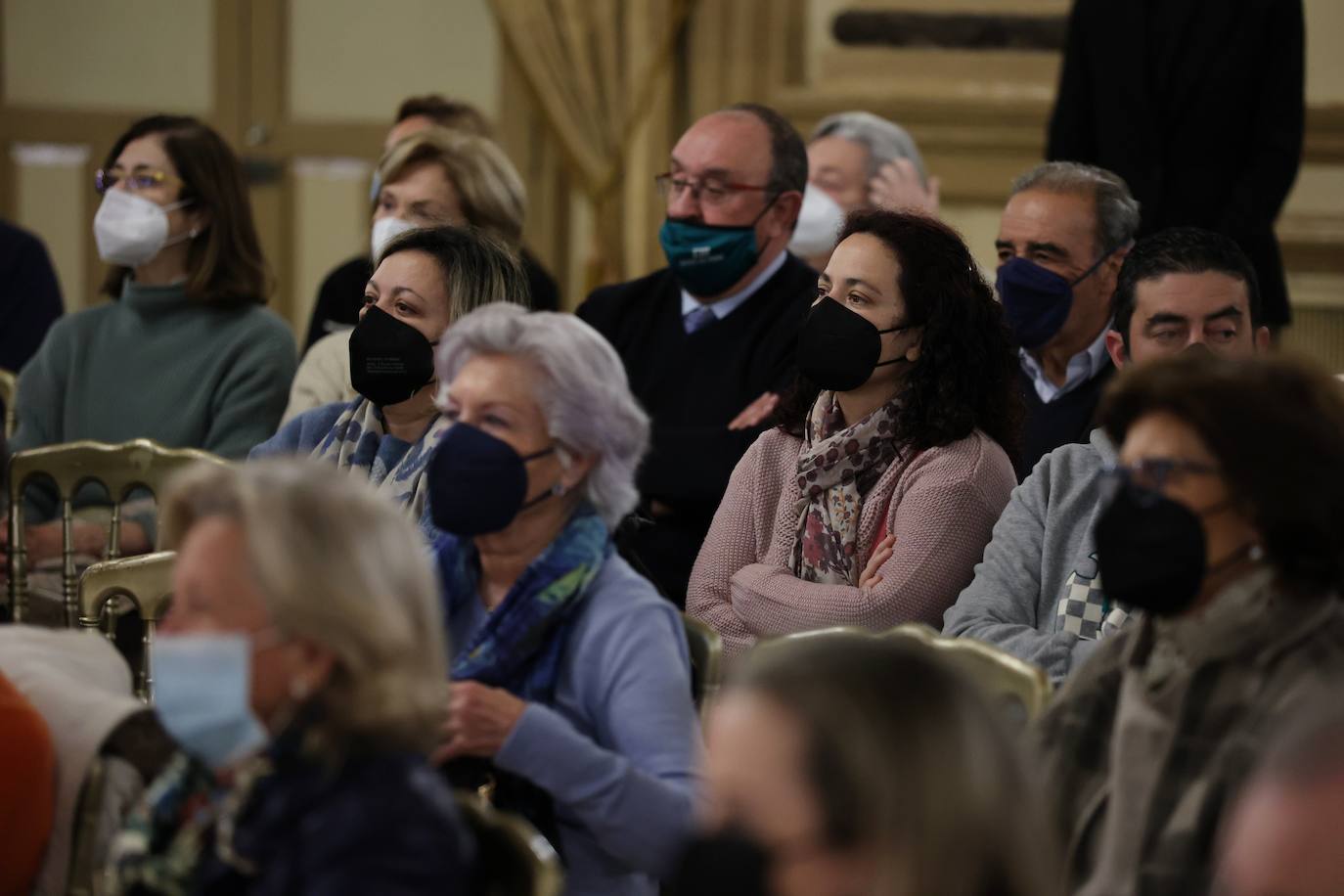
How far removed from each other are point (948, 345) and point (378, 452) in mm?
950

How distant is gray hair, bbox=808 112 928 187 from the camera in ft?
15.9

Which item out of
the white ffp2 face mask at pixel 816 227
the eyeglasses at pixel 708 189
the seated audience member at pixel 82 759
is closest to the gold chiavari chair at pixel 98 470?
the eyeglasses at pixel 708 189

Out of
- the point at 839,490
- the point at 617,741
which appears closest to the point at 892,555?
the point at 839,490

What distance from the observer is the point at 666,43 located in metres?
6.43

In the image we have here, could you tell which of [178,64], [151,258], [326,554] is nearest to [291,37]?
[178,64]

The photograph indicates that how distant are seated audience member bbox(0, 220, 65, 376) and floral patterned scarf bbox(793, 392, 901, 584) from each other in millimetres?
3013

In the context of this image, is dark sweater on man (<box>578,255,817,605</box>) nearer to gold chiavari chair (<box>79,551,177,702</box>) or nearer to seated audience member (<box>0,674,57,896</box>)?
gold chiavari chair (<box>79,551,177,702</box>)

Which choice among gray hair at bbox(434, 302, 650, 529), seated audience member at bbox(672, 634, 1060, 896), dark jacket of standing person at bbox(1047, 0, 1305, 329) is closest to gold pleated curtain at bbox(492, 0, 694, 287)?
dark jacket of standing person at bbox(1047, 0, 1305, 329)

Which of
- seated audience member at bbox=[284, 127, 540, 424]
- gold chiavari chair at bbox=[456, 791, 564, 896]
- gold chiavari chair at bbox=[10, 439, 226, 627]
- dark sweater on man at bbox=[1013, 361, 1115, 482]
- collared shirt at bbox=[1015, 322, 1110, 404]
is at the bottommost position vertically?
gold chiavari chair at bbox=[10, 439, 226, 627]

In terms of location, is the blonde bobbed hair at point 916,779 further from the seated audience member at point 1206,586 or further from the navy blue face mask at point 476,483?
the navy blue face mask at point 476,483

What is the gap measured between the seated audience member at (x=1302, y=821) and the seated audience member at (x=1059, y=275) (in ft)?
7.01

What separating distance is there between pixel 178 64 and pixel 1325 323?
402 centimetres

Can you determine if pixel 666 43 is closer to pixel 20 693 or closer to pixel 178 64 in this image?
pixel 178 64

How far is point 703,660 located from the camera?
2.30 metres
